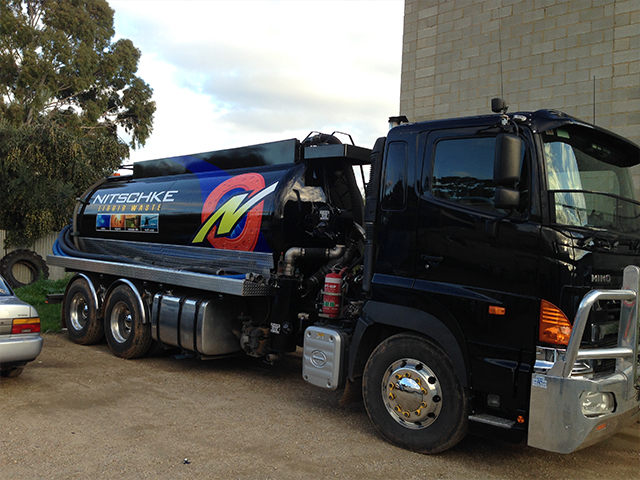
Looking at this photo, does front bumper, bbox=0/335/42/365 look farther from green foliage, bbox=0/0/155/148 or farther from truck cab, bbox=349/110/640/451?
green foliage, bbox=0/0/155/148

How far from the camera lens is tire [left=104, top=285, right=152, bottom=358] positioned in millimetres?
8508

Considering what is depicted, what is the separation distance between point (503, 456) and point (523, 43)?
337 inches

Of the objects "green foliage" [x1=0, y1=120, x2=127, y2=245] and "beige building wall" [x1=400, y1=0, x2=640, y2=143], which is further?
"green foliage" [x1=0, y1=120, x2=127, y2=245]

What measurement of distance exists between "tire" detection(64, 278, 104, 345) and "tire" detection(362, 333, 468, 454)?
19.1 feet

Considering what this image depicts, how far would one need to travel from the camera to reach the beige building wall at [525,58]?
383 inches

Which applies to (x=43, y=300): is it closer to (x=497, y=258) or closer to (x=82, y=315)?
(x=82, y=315)

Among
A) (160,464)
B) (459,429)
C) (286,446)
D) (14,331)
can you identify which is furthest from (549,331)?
(14,331)

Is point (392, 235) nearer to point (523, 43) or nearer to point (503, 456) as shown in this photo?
point (503, 456)

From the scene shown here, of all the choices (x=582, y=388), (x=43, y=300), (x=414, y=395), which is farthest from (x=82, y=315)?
(x=582, y=388)

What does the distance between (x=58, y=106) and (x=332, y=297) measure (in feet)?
102

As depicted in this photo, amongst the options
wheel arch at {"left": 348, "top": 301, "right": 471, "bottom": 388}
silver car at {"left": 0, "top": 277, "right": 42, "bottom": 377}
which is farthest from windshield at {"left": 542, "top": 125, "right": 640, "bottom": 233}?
silver car at {"left": 0, "top": 277, "right": 42, "bottom": 377}

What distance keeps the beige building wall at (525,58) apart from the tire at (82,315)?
25.4 ft

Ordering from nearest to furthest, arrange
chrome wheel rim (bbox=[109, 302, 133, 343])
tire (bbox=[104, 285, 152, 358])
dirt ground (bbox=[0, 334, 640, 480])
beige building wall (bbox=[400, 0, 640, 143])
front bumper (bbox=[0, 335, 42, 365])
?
dirt ground (bbox=[0, 334, 640, 480]) < front bumper (bbox=[0, 335, 42, 365]) < tire (bbox=[104, 285, 152, 358]) < chrome wheel rim (bbox=[109, 302, 133, 343]) < beige building wall (bbox=[400, 0, 640, 143])

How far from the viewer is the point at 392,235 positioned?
17.5 feet
